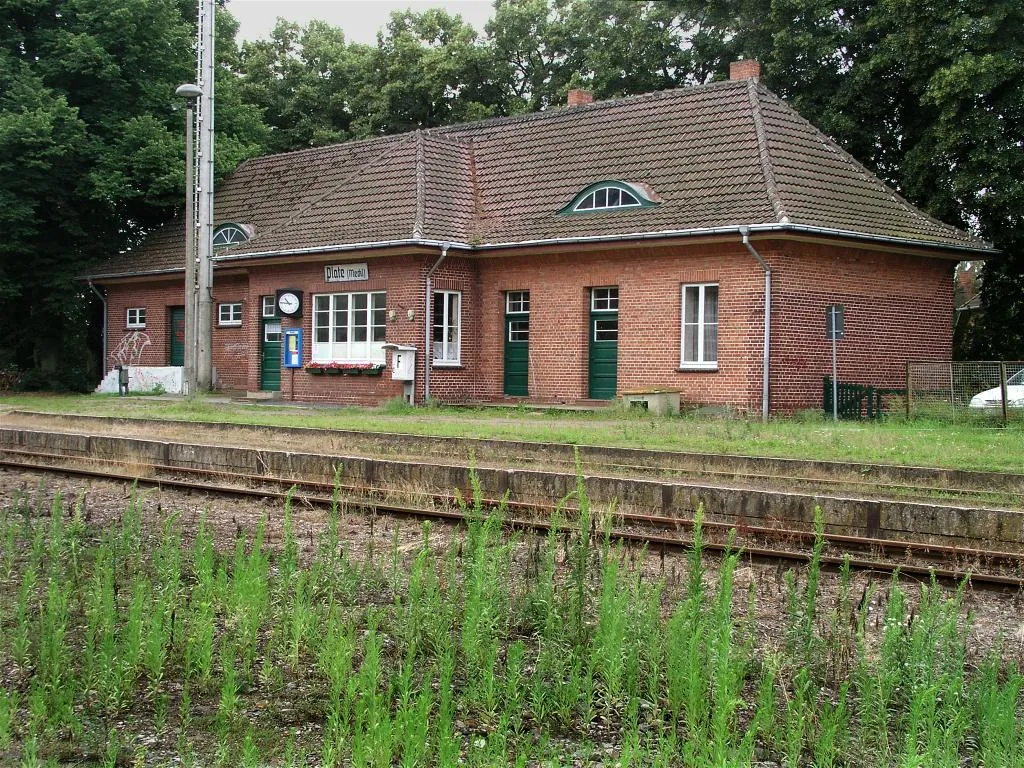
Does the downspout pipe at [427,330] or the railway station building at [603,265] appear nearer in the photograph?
the railway station building at [603,265]

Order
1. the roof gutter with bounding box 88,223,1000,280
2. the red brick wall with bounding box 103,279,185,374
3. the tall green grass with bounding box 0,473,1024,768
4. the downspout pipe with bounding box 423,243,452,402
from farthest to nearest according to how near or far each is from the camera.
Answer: the red brick wall with bounding box 103,279,185,374
the downspout pipe with bounding box 423,243,452,402
the roof gutter with bounding box 88,223,1000,280
the tall green grass with bounding box 0,473,1024,768

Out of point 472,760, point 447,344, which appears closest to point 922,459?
point 472,760

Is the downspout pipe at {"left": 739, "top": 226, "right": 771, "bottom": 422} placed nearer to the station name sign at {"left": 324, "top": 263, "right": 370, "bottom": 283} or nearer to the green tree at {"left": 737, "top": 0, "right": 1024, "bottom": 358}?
the green tree at {"left": 737, "top": 0, "right": 1024, "bottom": 358}

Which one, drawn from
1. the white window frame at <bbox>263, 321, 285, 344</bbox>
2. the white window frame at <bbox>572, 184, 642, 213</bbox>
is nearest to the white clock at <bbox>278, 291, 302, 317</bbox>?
the white window frame at <bbox>263, 321, 285, 344</bbox>

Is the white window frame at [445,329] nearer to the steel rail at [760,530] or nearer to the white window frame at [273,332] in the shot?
the white window frame at [273,332]

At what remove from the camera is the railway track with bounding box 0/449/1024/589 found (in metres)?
9.33

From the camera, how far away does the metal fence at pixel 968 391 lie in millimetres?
21344

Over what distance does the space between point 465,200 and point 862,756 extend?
25800mm

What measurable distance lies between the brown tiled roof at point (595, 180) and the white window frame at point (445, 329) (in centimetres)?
145

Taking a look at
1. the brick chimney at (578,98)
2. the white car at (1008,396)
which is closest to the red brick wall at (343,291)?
the brick chimney at (578,98)

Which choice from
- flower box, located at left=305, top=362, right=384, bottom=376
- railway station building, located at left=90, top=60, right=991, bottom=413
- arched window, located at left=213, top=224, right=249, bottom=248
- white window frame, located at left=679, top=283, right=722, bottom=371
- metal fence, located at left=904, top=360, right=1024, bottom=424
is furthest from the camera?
arched window, located at left=213, top=224, right=249, bottom=248

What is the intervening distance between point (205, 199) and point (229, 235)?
4.74 metres

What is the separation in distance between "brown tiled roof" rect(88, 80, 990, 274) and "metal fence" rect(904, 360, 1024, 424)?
12.2 ft

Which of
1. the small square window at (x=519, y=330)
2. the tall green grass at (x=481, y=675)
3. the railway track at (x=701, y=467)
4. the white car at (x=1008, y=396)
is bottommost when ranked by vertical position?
the tall green grass at (x=481, y=675)
